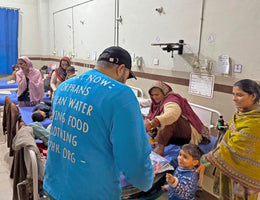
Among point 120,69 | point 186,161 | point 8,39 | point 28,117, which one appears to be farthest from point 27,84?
point 8,39

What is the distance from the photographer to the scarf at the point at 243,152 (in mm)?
1644

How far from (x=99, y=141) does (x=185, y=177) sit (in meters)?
1.27

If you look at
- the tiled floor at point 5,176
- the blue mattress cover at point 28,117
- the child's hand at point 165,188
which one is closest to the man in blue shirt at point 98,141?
the child's hand at point 165,188

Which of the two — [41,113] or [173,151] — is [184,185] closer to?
[173,151]

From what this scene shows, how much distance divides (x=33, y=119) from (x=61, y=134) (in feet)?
7.47

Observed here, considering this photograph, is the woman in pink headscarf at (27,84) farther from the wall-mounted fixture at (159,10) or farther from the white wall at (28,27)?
the white wall at (28,27)

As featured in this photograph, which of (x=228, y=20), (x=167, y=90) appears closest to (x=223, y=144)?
(x=167, y=90)

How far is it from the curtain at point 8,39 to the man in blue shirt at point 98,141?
711 cm

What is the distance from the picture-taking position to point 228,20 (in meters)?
2.79

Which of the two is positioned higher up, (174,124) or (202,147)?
(174,124)

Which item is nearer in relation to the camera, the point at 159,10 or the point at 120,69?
the point at 120,69

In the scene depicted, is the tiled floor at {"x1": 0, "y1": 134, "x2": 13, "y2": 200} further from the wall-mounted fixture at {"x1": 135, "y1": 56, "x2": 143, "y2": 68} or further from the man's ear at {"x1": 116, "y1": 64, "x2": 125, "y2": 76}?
the wall-mounted fixture at {"x1": 135, "y1": 56, "x2": 143, "y2": 68}

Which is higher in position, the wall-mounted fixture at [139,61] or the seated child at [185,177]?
the wall-mounted fixture at [139,61]

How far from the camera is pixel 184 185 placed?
200cm
